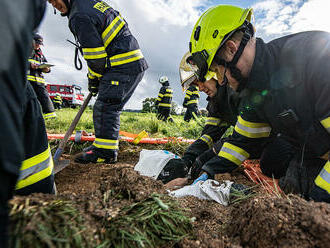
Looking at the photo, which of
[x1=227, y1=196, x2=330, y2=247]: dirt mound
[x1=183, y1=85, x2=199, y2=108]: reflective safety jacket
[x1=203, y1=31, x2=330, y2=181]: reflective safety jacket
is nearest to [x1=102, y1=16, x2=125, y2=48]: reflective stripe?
[x1=203, y1=31, x2=330, y2=181]: reflective safety jacket

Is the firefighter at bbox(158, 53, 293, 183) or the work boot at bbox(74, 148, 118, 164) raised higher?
the firefighter at bbox(158, 53, 293, 183)

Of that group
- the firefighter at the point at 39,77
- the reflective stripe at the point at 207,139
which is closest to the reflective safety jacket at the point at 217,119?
the reflective stripe at the point at 207,139

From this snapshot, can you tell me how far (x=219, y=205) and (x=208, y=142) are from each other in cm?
186

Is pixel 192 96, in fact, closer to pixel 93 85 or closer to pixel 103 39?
pixel 93 85

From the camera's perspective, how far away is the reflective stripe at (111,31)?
9.13 ft

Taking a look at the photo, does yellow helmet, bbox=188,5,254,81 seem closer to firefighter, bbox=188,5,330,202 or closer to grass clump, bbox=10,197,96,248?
firefighter, bbox=188,5,330,202

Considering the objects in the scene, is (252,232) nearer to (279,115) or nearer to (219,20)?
(279,115)

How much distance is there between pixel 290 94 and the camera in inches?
69.4

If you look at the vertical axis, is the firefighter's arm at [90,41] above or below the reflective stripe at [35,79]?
above

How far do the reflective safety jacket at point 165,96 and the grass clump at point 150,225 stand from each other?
8.86 m

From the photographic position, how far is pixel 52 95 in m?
22.2

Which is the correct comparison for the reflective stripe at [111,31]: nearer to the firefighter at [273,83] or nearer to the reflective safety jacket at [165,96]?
the firefighter at [273,83]

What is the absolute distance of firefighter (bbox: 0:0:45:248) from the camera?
38cm

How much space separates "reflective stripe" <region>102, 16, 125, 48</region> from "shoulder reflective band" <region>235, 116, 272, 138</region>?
85.1 inches
